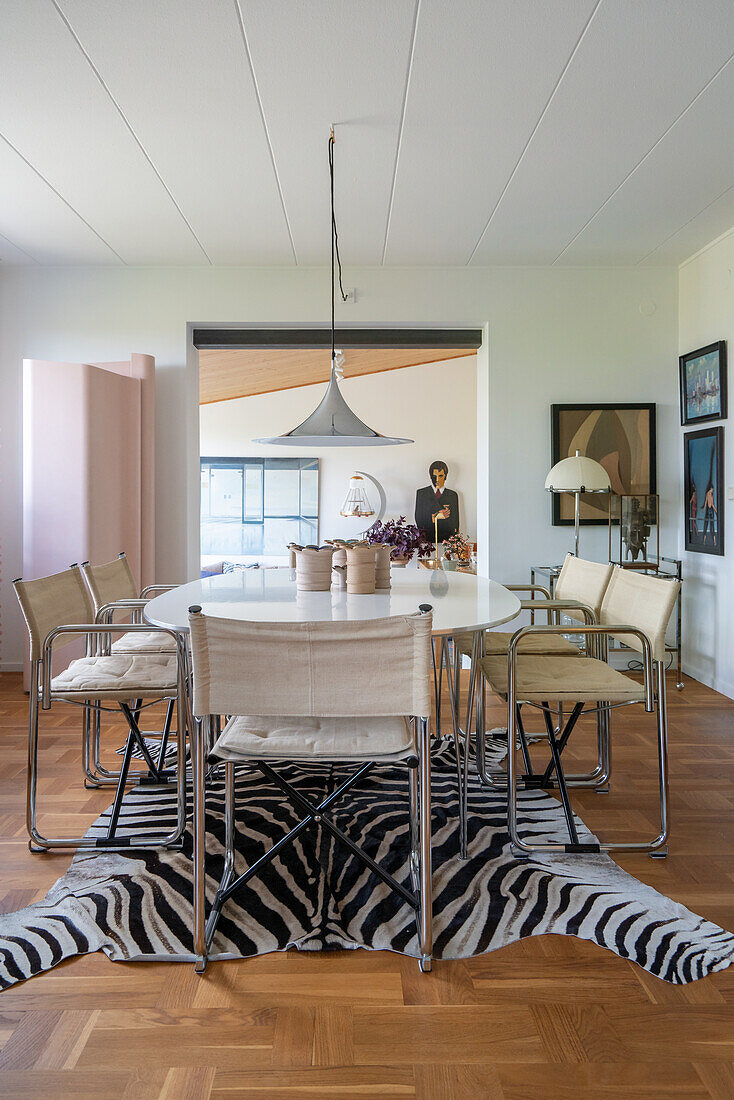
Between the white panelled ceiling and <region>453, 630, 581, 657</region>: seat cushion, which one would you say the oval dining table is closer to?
<region>453, 630, 581, 657</region>: seat cushion

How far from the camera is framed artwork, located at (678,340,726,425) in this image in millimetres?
4383

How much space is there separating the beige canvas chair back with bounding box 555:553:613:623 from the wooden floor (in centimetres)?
115

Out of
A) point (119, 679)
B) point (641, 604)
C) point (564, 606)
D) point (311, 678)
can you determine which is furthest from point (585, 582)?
point (119, 679)

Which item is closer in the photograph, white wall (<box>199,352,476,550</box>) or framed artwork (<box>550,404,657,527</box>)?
framed artwork (<box>550,404,657,527</box>)

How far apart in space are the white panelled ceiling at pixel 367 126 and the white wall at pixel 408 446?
15.3 ft

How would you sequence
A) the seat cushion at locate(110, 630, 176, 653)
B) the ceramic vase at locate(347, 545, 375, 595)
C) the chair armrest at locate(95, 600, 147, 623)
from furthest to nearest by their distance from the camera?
the seat cushion at locate(110, 630, 176, 653) → the chair armrest at locate(95, 600, 147, 623) → the ceramic vase at locate(347, 545, 375, 595)

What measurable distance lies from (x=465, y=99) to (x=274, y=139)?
2.70ft

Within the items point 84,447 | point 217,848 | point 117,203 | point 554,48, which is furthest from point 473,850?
point 117,203

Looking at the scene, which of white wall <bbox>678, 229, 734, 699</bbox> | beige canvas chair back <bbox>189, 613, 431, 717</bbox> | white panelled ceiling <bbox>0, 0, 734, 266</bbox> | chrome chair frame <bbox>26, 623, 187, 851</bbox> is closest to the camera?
beige canvas chair back <bbox>189, 613, 431, 717</bbox>

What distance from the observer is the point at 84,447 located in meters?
4.41

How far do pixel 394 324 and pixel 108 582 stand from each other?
2.76 meters

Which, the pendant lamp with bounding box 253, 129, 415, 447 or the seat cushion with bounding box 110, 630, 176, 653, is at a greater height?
the pendant lamp with bounding box 253, 129, 415, 447

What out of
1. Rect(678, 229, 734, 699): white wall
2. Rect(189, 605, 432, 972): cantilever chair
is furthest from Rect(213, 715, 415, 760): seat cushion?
Rect(678, 229, 734, 699): white wall

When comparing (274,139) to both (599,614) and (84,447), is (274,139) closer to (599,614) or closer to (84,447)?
(84,447)
